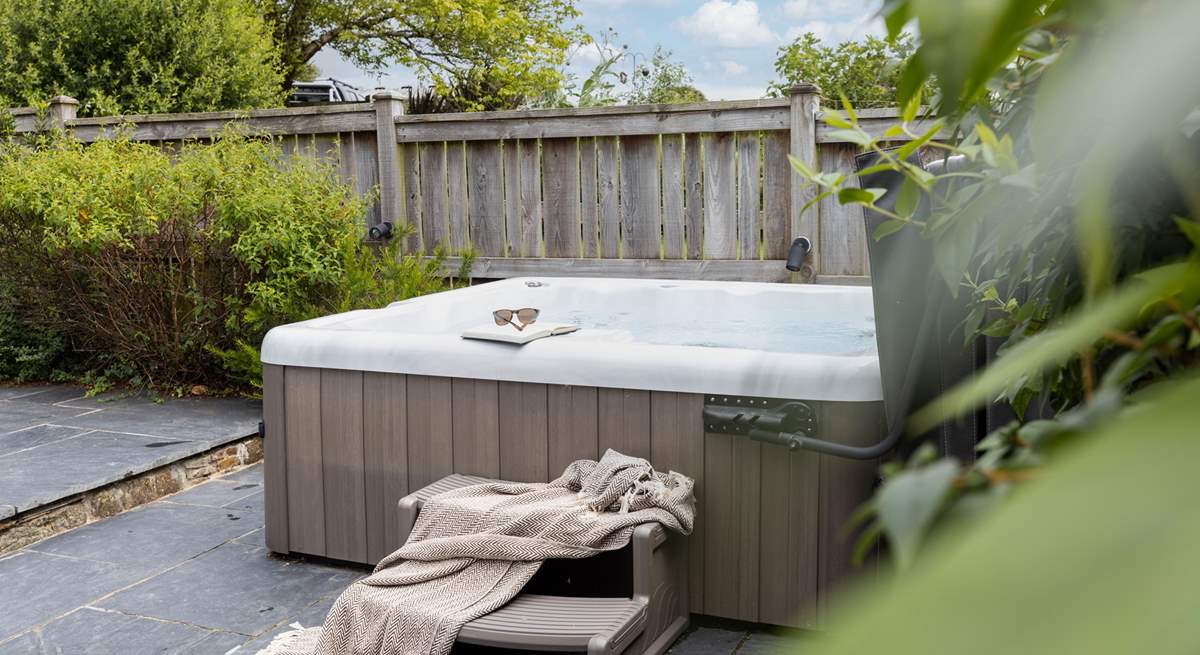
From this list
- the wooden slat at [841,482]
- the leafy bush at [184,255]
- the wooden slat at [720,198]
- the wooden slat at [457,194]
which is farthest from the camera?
the wooden slat at [457,194]

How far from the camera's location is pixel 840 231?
5.02 metres

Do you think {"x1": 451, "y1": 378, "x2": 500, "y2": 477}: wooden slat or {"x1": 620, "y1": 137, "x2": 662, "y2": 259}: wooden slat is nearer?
{"x1": 451, "y1": 378, "x2": 500, "y2": 477}: wooden slat

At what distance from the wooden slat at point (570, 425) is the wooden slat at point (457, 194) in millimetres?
3176

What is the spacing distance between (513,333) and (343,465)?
2.06 feet

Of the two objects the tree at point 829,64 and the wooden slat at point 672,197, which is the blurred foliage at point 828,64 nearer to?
the tree at point 829,64

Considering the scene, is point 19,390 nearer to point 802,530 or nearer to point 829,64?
point 802,530

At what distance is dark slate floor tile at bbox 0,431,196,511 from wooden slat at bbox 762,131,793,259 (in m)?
2.82

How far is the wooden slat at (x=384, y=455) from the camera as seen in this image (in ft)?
9.02

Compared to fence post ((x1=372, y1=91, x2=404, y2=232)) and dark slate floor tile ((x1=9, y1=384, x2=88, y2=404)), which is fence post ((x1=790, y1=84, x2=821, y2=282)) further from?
dark slate floor tile ((x1=9, y1=384, x2=88, y2=404))

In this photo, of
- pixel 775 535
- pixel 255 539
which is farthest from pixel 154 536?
pixel 775 535

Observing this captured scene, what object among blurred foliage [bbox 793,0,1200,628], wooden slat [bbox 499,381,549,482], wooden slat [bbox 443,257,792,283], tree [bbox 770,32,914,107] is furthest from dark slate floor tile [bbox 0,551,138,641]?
tree [bbox 770,32,914,107]

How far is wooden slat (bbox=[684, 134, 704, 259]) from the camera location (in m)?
5.18

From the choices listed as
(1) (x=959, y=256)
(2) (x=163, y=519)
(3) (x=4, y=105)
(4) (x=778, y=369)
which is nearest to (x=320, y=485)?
(2) (x=163, y=519)

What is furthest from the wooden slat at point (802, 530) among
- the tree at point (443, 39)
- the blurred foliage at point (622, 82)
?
the tree at point (443, 39)
